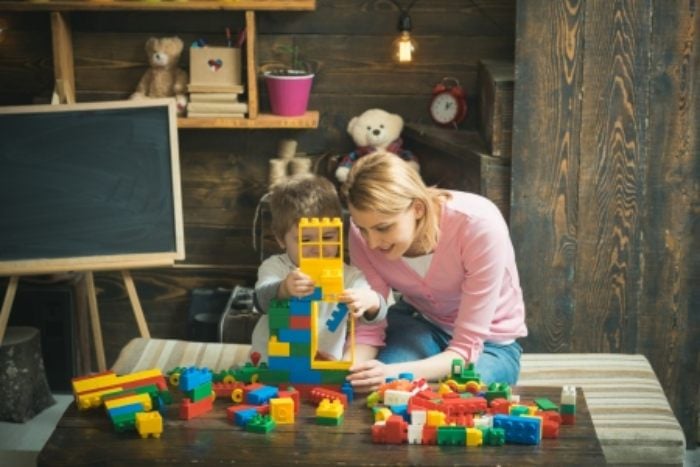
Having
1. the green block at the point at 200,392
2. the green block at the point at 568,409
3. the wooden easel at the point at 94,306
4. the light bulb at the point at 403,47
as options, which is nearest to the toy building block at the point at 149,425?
the green block at the point at 200,392

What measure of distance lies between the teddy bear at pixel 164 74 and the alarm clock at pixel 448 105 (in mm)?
879

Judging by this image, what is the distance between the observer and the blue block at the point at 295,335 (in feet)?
8.12

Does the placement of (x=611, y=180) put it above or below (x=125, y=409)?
above

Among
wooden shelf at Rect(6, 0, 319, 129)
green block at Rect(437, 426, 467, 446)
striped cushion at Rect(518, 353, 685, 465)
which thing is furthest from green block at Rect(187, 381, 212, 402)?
wooden shelf at Rect(6, 0, 319, 129)

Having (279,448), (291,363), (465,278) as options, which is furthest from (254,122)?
(279,448)

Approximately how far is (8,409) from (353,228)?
1574mm

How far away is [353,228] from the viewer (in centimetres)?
295

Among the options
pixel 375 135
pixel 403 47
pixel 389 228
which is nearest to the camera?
pixel 389 228

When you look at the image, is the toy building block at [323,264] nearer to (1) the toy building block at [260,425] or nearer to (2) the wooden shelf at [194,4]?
(1) the toy building block at [260,425]

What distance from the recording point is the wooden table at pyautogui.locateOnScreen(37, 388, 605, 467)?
2150 millimetres

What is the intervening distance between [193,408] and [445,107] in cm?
199

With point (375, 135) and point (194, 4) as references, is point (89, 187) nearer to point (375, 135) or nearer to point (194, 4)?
point (194, 4)

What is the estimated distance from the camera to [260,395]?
7.88 ft

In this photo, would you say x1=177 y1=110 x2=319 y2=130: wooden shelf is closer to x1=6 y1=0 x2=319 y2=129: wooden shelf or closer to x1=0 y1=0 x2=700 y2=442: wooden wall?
x1=6 y1=0 x2=319 y2=129: wooden shelf
